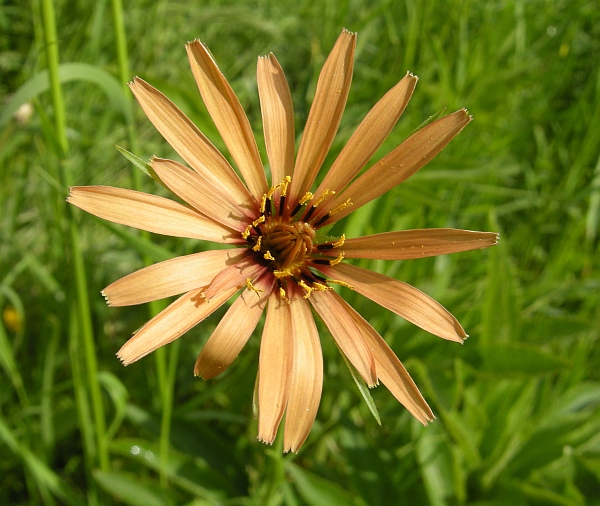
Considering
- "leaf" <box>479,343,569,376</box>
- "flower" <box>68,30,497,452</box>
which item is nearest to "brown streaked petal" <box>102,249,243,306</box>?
"flower" <box>68,30,497,452</box>

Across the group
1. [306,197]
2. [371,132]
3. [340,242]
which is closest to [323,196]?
[306,197]

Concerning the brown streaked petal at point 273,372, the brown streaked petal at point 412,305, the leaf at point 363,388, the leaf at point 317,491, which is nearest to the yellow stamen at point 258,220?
the brown streaked petal at point 273,372

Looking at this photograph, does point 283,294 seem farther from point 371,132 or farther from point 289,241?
point 371,132

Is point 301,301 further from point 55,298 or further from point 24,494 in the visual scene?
point 24,494

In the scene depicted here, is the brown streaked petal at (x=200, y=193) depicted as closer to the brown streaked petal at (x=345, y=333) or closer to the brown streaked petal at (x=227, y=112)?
the brown streaked petal at (x=227, y=112)

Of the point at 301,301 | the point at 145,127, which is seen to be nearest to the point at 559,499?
the point at 301,301

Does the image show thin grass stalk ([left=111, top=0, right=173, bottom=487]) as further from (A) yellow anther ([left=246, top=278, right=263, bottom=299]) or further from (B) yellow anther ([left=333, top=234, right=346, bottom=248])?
(B) yellow anther ([left=333, top=234, right=346, bottom=248])
